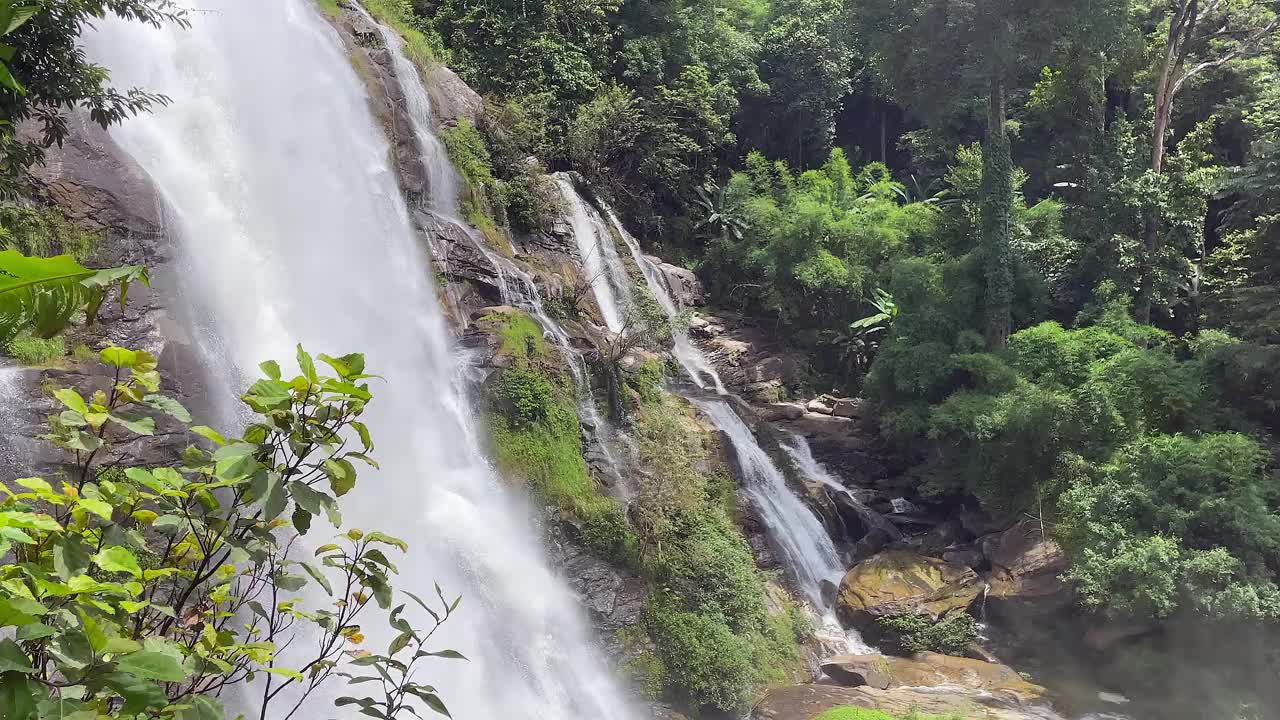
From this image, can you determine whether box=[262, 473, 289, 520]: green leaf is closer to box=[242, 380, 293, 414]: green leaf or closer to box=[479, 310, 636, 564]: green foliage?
box=[242, 380, 293, 414]: green leaf

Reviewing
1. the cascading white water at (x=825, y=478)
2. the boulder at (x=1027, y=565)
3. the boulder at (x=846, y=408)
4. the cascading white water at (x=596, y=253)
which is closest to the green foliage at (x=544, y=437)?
the cascading white water at (x=596, y=253)

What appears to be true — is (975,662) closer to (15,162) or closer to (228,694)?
(228,694)

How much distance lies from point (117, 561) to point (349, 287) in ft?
34.7

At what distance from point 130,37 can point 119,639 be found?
519 inches

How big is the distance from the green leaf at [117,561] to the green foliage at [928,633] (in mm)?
12420

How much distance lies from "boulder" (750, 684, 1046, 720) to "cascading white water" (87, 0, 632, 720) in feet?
6.31

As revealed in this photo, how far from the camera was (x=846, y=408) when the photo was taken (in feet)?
58.9

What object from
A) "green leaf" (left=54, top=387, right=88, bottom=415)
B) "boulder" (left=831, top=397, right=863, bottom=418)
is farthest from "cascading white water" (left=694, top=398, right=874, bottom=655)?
"green leaf" (left=54, top=387, right=88, bottom=415)

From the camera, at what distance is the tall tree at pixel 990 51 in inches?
632

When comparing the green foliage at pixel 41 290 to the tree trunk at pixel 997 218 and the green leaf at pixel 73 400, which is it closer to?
the green leaf at pixel 73 400

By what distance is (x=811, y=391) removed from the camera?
62.6 feet

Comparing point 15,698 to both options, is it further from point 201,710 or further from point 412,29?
point 412,29

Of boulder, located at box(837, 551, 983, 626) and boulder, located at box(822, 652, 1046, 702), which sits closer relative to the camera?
boulder, located at box(822, 652, 1046, 702)

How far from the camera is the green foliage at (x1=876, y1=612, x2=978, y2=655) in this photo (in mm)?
12375
